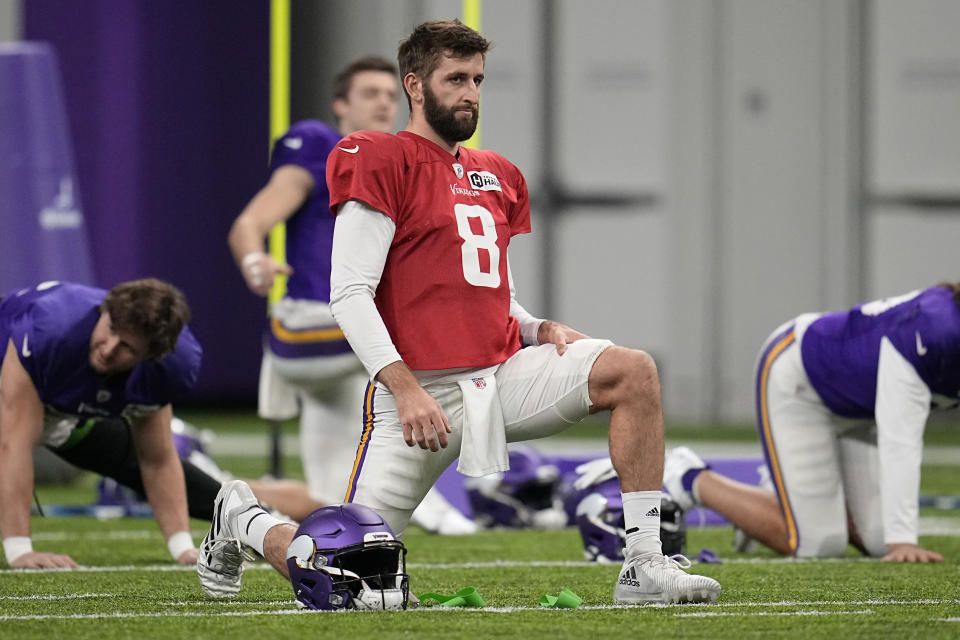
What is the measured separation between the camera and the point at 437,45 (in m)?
3.55

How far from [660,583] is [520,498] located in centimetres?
276

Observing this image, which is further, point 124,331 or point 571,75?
point 571,75

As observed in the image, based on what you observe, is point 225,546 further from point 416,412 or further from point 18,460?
point 18,460

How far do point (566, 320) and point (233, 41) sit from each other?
12.7 ft

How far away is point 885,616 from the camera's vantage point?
3301 millimetres

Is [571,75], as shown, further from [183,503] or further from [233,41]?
[183,503]

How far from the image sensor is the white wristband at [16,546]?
4.34 metres

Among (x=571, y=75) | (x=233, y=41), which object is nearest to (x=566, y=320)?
(x=571, y=75)

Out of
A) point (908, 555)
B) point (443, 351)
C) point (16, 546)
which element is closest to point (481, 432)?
point (443, 351)

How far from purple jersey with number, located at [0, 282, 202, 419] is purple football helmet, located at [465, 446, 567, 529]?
1862 mm

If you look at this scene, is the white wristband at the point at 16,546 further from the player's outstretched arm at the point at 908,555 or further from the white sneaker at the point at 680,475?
the player's outstretched arm at the point at 908,555

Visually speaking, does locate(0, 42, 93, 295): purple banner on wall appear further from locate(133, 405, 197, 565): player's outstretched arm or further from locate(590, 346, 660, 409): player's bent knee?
locate(590, 346, 660, 409): player's bent knee

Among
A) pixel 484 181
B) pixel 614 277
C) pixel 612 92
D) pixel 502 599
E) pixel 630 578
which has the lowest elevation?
pixel 614 277

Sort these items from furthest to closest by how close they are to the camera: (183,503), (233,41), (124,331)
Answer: (233,41), (183,503), (124,331)
